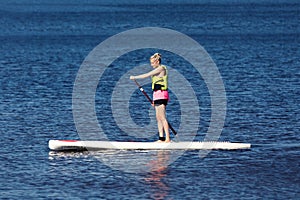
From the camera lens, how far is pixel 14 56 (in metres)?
60.9

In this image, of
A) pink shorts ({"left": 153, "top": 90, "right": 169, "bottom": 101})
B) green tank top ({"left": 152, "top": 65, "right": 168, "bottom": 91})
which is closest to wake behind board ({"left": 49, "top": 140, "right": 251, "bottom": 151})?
pink shorts ({"left": 153, "top": 90, "right": 169, "bottom": 101})

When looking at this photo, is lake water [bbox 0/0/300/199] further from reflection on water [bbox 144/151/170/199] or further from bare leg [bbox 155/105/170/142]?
bare leg [bbox 155/105/170/142]

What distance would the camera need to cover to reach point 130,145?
27.8m

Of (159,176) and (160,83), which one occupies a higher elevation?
(160,83)

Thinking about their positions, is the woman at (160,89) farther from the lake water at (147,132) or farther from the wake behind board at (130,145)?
the lake water at (147,132)

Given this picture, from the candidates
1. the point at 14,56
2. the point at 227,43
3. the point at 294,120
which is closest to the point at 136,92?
the point at 294,120

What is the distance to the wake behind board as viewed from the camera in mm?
27734

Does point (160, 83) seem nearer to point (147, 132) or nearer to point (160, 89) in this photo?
point (160, 89)

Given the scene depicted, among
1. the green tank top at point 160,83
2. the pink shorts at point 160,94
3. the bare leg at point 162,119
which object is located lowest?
the bare leg at point 162,119

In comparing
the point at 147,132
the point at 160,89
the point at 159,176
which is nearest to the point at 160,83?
the point at 160,89

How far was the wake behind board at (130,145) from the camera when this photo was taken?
27734mm

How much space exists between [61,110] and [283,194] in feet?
48.2

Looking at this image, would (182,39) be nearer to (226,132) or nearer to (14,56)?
(14,56)

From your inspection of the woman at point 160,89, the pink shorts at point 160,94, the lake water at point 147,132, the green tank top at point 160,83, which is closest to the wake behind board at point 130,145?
the lake water at point 147,132
